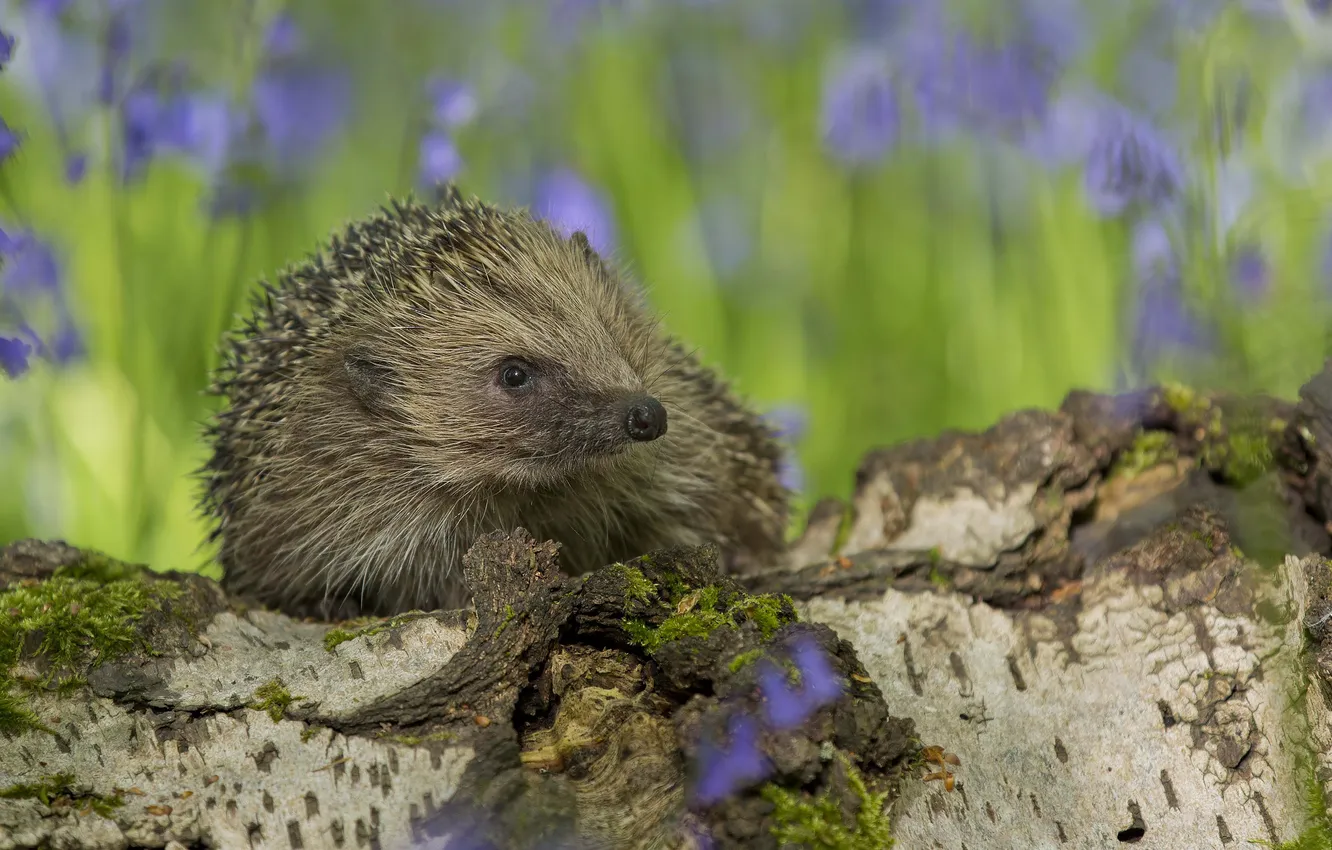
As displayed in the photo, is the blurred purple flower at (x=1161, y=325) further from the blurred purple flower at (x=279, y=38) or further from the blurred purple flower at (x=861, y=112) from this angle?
the blurred purple flower at (x=279, y=38)

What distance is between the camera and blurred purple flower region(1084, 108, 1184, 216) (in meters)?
3.44

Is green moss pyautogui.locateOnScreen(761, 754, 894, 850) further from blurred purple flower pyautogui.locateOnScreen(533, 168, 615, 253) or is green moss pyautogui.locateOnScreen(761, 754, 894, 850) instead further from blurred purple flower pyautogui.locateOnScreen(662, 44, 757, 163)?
blurred purple flower pyautogui.locateOnScreen(662, 44, 757, 163)

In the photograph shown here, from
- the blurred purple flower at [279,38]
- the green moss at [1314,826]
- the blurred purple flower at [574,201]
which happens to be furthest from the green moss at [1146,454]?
the blurred purple flower at [279,38]

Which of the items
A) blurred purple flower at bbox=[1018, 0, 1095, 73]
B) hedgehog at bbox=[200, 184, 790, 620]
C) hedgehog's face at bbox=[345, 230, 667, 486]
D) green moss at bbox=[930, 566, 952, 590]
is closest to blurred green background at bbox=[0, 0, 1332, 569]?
blurred purple flower at bbox=[1018, 0, 1095, 73]

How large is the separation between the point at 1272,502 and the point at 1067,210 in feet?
7.20

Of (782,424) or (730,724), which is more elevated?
(782,424)

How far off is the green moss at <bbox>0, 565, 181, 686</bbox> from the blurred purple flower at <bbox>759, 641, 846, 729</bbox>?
49.5 inches

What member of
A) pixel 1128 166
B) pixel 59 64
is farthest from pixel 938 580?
pixel 59 64

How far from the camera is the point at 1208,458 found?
9.55 feet

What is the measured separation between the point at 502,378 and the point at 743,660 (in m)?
1.49

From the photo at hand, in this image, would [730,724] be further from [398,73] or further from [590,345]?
[398,73]

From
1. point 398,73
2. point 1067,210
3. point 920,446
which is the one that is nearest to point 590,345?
point 920,446

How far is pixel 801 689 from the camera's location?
6.15 ft

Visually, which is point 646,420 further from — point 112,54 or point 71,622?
point 112,54
